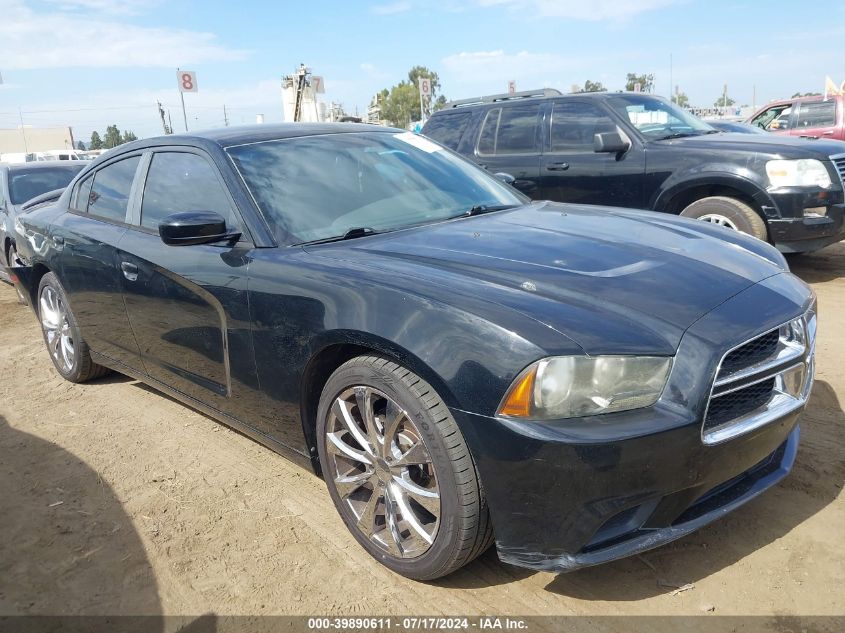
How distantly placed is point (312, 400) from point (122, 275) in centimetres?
159

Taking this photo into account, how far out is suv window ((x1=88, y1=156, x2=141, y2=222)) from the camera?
13.0ft

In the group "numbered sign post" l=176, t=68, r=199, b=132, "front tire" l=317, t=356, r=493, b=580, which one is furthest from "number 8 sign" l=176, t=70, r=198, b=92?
"front tire" l=317, t=356, r=493, b=580

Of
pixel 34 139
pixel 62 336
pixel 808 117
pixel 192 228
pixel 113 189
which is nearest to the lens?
pixel 192 228

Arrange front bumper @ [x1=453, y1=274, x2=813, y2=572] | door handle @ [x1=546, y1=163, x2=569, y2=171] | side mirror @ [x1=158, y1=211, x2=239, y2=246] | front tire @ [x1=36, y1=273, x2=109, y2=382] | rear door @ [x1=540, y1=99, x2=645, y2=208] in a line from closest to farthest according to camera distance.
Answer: front bumper @ [x1=453, y1=274, x2=813, y2=572], side mirror @ [x1=158, y1=211, x2=239, y2=246], front tire @ [x1=36, y1=273, x2=109, y2=382], rear door @ [x1=540, y1=99, x2=645, y2=208], door handle @ [x1=546, y1=163, x2=569, y2=171]

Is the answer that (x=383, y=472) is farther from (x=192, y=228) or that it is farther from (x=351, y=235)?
(x=192, y=228)

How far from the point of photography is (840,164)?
6.20 m

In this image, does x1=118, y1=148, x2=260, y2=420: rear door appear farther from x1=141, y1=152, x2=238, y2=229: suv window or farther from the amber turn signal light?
the amber turn signal light

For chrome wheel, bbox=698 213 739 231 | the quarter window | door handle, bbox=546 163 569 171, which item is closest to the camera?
the quarter window

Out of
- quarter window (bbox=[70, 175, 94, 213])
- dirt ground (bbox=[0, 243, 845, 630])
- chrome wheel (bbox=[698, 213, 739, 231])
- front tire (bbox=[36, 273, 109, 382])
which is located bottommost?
dirt ground (bbox=[0, 243, 845, 630])

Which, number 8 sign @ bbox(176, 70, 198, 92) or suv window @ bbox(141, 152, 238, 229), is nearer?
suv window @ bbox(141, 152, 238, 229)

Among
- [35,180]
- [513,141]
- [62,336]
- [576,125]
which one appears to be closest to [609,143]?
[576,125]

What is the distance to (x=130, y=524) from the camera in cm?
303

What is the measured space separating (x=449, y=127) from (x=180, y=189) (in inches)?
201

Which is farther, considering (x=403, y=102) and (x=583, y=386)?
(x=403, y=102)
